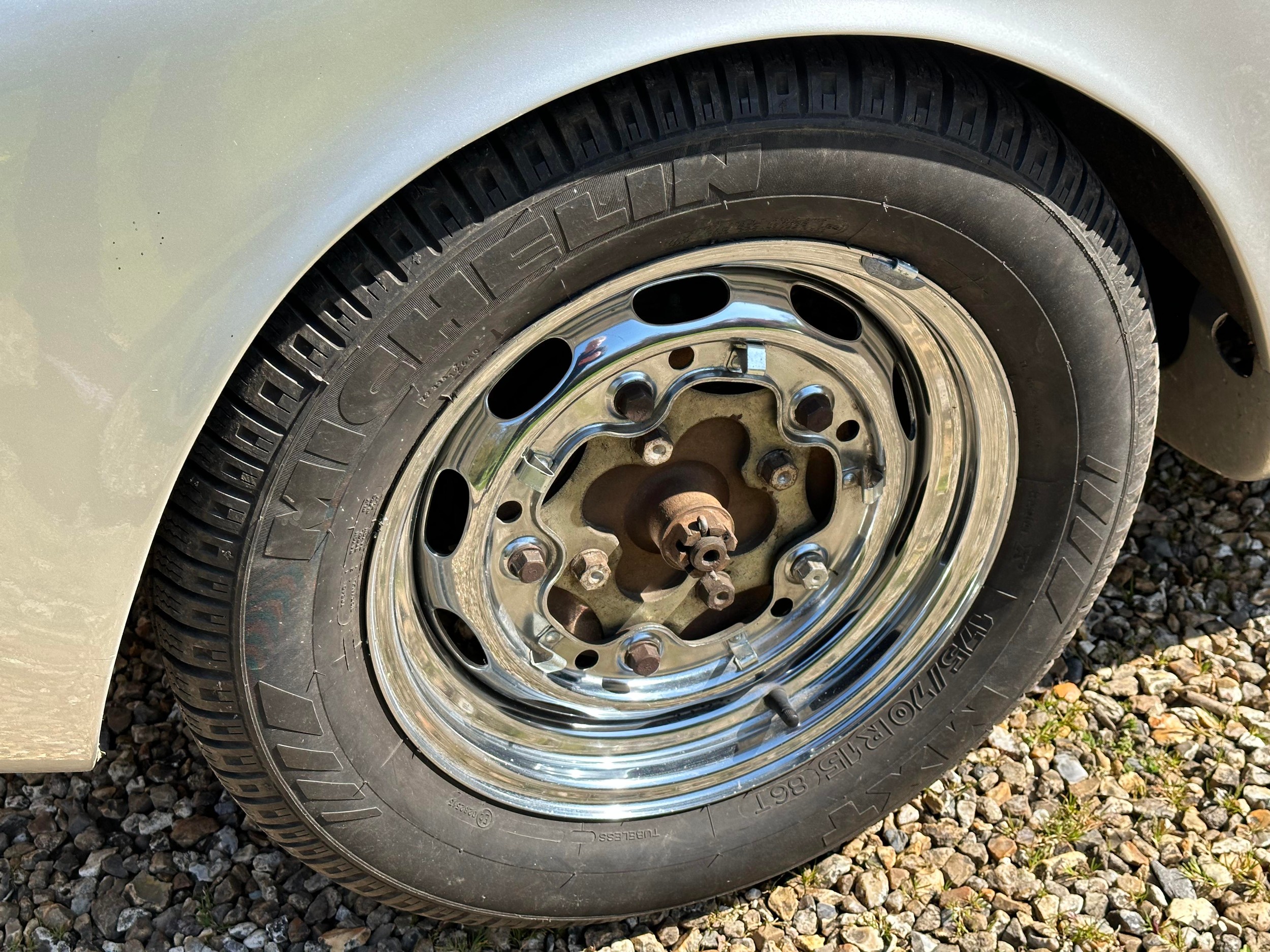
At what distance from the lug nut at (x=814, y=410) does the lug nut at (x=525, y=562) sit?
0.49m

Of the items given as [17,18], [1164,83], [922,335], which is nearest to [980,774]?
[922,335]

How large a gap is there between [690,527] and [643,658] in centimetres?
30

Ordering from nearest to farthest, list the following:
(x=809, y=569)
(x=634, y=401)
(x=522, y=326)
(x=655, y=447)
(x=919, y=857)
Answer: (x=522, y=326), (x=634, y=401), (x=655, y=447), (x=809, y=569), (x=919, y=857)

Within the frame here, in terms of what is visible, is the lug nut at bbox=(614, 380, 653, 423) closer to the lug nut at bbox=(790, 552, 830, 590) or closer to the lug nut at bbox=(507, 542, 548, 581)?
the lug nut at bbox=(507, 542, 548, 581)

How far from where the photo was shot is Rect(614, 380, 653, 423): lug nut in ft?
5.58

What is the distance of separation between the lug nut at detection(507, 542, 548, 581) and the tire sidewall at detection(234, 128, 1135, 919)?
0.29 meters

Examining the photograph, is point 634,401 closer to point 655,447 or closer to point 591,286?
point 655,447

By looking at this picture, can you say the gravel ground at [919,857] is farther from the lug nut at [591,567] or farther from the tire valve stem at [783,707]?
the lug nut at [591,567]

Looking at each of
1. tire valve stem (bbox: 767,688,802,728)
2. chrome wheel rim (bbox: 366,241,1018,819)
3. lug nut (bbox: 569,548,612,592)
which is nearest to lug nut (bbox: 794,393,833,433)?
chrome wheel rim (bbox: 366,241,1018,819)

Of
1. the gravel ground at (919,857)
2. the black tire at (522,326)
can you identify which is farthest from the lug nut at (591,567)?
the gravel ground at (919,857)

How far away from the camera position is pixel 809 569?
2.05 metres

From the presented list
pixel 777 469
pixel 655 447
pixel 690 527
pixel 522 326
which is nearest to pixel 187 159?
pixel 522 326

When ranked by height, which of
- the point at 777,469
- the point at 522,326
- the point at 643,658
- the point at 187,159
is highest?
the point at 777,469

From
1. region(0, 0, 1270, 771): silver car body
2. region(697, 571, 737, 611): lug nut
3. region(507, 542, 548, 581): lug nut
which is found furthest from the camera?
region(697, 571, 737, 611): lug nut
